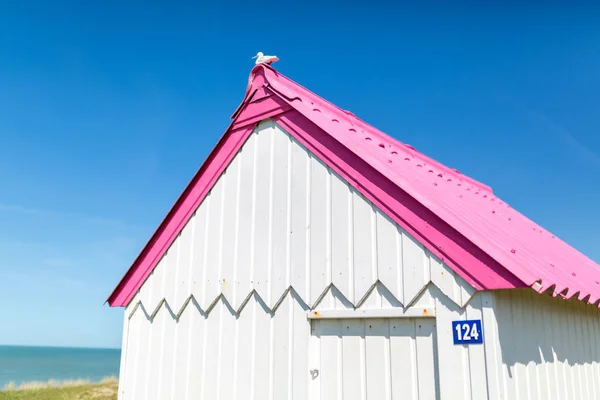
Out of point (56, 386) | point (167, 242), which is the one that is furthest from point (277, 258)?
point (56, 386)

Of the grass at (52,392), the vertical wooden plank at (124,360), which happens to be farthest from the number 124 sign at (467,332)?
the grass at (52,392)

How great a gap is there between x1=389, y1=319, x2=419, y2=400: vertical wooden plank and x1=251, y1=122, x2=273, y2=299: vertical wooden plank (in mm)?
1390

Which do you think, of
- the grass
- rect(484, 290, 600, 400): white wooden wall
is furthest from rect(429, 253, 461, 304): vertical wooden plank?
the grass

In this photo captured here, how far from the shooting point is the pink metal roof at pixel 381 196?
3596mm

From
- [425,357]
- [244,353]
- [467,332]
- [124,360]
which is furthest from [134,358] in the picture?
[467,332]

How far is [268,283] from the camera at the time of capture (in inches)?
190

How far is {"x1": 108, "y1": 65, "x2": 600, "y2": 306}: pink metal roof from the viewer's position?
360 cm

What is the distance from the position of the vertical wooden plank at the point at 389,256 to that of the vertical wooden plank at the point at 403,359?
228 millimetres

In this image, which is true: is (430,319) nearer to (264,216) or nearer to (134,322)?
(264,216)

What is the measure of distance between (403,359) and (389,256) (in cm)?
80

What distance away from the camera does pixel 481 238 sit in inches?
147

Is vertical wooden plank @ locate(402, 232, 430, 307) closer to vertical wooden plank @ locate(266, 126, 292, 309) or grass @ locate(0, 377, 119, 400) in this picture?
vertical wooden plank @ locate(266, 126, 292, 309)

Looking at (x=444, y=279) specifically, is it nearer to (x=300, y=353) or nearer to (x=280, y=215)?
(x=300, y=353)

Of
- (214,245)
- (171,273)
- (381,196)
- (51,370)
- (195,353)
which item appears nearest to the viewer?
(381,196)
